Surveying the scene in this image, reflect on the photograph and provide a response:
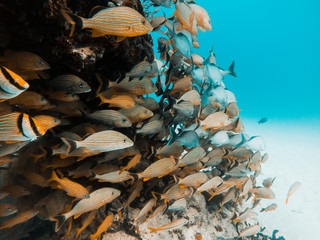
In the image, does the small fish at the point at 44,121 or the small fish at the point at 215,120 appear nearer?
the small fish at the point at 44,121

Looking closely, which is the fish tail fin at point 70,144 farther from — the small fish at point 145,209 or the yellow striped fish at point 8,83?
the small fish at point 145,209

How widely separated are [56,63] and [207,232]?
13.4 ft

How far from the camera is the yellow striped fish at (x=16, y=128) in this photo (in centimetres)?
150

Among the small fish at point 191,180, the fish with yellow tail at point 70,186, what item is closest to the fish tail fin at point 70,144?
the fish with yellow tail at point 70,186

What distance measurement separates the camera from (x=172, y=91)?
3.24 metres

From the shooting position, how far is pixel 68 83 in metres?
2.21

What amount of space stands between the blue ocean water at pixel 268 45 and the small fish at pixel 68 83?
7705 cm

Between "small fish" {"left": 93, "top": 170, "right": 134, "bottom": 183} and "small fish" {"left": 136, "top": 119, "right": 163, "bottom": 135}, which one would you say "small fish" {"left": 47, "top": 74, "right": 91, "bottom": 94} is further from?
"small fish" {"left": 93, "top": 170, "right": 134, "bottom": 183}

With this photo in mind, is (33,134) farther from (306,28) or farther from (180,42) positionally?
(306,28)

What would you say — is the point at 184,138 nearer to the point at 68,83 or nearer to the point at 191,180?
the point at 191,180

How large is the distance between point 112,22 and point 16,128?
1321 mm

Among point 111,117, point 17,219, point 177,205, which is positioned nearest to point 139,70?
point 111,117

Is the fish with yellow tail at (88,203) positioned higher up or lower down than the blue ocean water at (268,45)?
lower down

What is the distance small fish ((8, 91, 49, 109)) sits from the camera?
199cm
